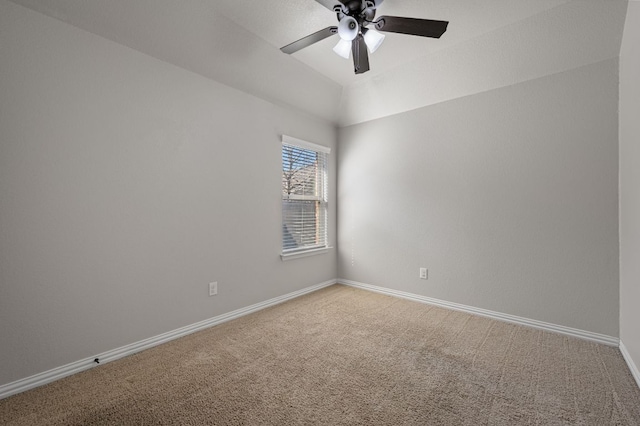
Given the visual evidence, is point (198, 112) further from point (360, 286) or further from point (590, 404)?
point (590, 404)

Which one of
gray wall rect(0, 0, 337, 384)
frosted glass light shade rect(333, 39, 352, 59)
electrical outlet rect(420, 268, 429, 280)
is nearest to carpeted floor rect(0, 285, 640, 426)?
gray wall rect(0, 0, 337, 384)

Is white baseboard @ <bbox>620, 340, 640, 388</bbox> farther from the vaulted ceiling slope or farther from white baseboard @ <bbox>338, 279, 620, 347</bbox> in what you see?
the vaulted ceiling slope

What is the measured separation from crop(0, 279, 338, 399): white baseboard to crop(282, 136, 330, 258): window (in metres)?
0.85

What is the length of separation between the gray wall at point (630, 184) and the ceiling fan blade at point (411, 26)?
1284 mm

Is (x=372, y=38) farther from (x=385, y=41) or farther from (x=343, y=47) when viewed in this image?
(x=385, y=41)

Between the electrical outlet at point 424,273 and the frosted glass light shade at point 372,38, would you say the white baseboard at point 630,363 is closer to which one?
the electrical outlet at point 424,273

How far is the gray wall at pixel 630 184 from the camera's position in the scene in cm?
184

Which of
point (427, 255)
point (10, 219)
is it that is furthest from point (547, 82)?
point (10, 219)

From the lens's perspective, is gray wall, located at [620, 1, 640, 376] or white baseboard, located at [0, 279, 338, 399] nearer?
white baseboard, located at [0, 279, 338, 399]

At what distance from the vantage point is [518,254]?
2.74 m

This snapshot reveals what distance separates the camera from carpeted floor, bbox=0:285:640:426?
151cm

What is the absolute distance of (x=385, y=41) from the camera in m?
2.61

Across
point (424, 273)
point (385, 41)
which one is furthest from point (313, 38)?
point (424, 273)

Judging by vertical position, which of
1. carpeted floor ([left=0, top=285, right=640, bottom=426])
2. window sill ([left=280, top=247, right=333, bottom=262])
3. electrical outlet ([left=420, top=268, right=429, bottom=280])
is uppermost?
window sill ([left=280, top=247, right=333, bottom=262])
